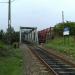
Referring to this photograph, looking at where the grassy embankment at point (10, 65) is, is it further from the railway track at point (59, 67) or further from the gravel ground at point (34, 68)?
the railway track at point (59, 67)

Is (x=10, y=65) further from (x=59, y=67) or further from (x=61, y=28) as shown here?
(x=61, y=28)

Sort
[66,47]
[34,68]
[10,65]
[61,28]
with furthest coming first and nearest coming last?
1. [61,28]
2. [66,47]
3. [10,65]
4. [34,68]

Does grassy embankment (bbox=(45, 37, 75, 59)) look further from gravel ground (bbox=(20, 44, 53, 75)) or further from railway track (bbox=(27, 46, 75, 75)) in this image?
gravel ground (bbox=(20, 44, 53, 75))

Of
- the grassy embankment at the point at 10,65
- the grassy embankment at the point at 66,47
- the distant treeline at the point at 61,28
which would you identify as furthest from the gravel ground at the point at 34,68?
the distant treeline at the point at 61,28

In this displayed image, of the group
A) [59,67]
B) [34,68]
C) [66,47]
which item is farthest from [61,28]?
[34,68]

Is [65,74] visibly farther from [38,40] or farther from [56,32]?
[38,40]

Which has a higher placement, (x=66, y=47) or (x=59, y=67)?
(x=66, y=47)

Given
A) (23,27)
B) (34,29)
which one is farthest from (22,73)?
(23,27)

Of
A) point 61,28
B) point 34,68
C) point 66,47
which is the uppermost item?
point 61,28

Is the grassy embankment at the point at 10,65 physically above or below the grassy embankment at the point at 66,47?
below

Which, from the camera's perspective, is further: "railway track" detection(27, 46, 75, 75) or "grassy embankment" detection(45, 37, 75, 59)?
"grassy embankment" detection(45, 37, 75, 59)

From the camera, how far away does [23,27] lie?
3063 inches

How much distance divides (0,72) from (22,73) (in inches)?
46.6

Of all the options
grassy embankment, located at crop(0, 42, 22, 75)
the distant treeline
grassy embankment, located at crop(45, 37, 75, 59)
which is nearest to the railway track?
grassy embankment, located at crop(0, 42, 22, 75)
